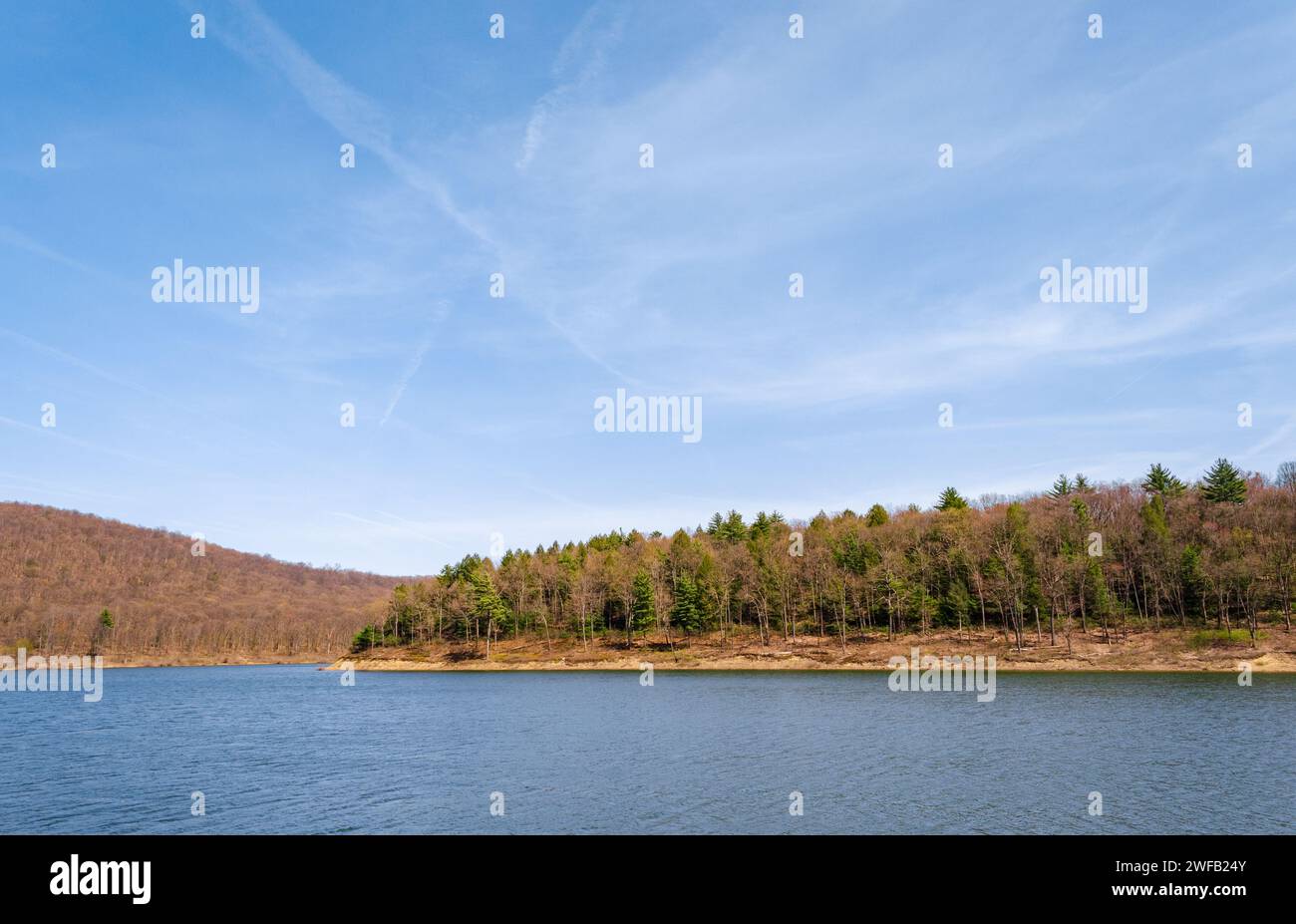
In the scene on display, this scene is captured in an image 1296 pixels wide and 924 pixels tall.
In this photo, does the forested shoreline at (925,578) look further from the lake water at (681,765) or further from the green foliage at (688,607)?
the lake water at (681,765)

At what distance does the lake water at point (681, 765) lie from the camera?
97.8 feet

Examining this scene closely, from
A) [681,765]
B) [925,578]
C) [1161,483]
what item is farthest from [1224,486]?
[681,765]

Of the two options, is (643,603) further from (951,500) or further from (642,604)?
(951,500)

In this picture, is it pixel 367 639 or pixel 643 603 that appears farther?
pixel 367 639

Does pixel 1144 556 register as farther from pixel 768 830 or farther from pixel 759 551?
pixel 768 830

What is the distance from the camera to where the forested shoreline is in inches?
4540

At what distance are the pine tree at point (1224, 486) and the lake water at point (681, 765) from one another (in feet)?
248

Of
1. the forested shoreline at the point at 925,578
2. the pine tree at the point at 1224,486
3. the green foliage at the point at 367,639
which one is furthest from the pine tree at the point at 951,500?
the green foliage at the point at 367,639

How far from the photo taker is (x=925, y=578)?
131 m

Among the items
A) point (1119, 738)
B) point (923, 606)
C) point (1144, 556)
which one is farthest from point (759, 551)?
point (1119, 738)

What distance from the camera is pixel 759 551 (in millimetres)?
149375

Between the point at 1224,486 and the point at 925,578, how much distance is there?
58.8 m
